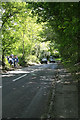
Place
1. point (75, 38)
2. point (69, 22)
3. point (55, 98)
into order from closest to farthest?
point (69, 22) < point (55, 98) < point (75, 38)

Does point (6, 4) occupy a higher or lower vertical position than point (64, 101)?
higher

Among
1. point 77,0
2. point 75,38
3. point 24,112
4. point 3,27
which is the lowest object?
point 24,112

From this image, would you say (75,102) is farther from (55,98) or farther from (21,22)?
(21,22)

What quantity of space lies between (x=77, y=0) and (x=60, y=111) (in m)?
3.64

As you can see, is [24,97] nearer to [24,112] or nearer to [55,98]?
[55,98]

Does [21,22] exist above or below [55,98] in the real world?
above

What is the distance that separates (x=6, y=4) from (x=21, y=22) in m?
2.71

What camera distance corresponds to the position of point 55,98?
757cm


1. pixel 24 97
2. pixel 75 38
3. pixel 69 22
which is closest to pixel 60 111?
pixel 24 97

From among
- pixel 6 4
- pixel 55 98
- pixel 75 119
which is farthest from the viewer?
pixel 6 4

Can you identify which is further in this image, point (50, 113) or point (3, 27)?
point (3, 27)

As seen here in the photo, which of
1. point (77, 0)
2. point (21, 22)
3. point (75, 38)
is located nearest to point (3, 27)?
point (21, 22)

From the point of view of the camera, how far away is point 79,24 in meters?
5.86

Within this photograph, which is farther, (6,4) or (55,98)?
(6,4)
